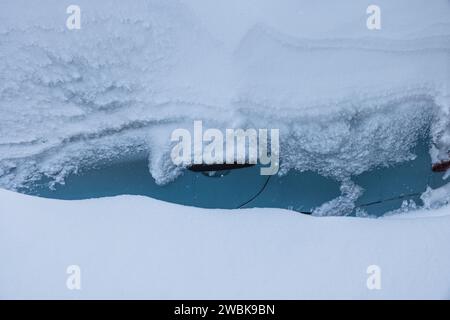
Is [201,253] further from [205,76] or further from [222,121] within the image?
[205,76]

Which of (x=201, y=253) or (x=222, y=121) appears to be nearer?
(x=201, y=253)

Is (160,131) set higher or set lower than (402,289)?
higher

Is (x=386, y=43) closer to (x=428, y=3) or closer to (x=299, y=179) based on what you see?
(x=428, y=3)

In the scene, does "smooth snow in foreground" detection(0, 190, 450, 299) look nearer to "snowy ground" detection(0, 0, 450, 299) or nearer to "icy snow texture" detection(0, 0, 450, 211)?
"snowy ground" detection(0, 0, 450, 299)

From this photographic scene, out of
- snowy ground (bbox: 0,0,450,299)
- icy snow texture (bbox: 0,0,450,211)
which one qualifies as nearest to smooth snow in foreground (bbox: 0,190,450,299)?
snowy ground (bbox: 0,0,450,299)

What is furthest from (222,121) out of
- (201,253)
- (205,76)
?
(201,253)
